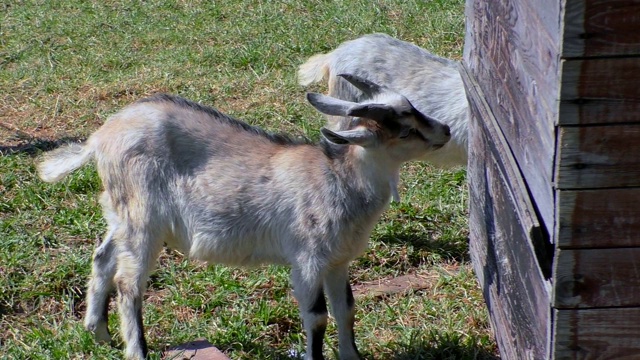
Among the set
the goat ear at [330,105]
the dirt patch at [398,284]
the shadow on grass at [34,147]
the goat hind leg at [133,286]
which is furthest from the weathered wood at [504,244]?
the shadow on grass at [34,147]

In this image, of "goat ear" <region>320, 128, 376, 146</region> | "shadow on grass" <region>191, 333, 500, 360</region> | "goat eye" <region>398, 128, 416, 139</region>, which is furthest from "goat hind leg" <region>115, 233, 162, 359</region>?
"goat eye" <region>398, 128, 416, 139</region>

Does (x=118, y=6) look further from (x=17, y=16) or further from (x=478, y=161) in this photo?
(x=478, y=161)

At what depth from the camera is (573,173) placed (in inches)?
101

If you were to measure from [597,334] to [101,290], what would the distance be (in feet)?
7.81

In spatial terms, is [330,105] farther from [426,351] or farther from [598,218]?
[598,218]

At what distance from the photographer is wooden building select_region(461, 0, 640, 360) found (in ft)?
7.99

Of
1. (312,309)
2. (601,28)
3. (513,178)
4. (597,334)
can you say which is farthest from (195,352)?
(601,28)

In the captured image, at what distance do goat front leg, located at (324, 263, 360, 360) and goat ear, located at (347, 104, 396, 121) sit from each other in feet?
2.28

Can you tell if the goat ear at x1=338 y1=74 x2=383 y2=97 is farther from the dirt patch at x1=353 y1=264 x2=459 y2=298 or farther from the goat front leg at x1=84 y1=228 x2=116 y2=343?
the goat front leg at x1=84 y1=228 x2=116 y2=343

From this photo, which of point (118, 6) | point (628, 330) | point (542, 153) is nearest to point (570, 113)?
point (542, 153)

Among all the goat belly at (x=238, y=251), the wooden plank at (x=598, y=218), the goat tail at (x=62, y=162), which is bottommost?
the goat belly at (x=238, y=251)

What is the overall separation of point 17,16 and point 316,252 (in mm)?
6801

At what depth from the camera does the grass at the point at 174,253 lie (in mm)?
4266

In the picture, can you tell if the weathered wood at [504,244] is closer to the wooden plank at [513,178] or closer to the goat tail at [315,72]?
the wooden plank at [513,178]
